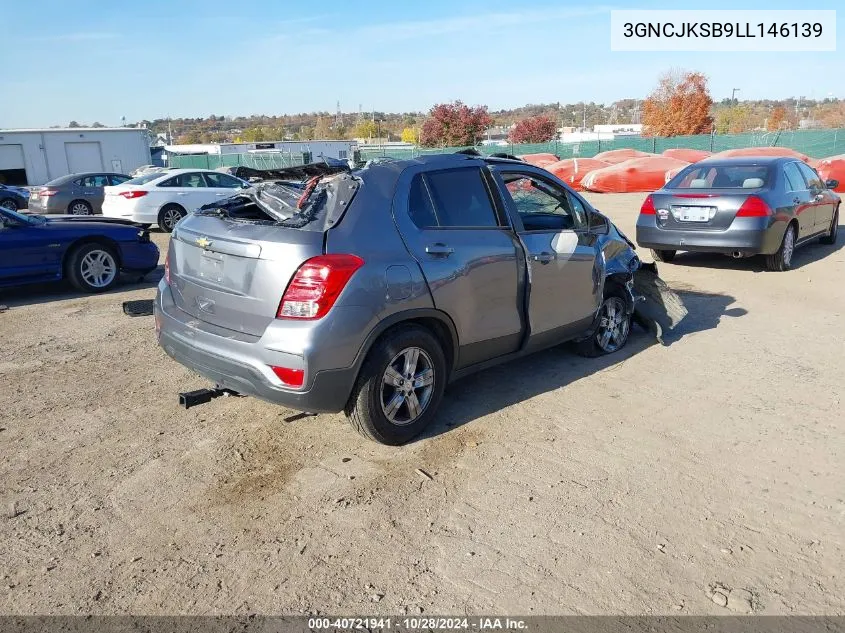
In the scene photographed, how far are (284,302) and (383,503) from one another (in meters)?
1.22

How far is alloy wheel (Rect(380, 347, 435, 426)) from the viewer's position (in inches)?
165

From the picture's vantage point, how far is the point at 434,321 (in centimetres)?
436

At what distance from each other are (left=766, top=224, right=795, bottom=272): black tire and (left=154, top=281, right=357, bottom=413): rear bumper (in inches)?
310

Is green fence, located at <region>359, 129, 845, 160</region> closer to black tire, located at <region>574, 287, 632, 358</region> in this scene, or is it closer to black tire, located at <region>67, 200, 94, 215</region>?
black tire, located at <region>67, 200, 94, 215</region>

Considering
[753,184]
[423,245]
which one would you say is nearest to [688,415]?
[423,245]

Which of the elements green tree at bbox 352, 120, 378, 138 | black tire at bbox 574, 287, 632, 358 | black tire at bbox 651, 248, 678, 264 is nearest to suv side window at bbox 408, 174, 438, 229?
black tire at bbox 574, 287, 632, 358

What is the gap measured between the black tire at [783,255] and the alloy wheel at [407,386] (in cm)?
719

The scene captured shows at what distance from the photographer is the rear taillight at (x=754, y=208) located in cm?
899

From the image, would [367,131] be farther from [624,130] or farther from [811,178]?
[811,178]

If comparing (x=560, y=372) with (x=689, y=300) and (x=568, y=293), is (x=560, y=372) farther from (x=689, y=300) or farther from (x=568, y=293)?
(x=689, y=300)

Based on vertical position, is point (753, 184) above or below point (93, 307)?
above

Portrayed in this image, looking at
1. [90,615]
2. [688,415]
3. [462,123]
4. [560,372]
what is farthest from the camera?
[462,123]

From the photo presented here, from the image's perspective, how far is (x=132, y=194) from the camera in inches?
611

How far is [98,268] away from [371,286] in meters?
6.61
